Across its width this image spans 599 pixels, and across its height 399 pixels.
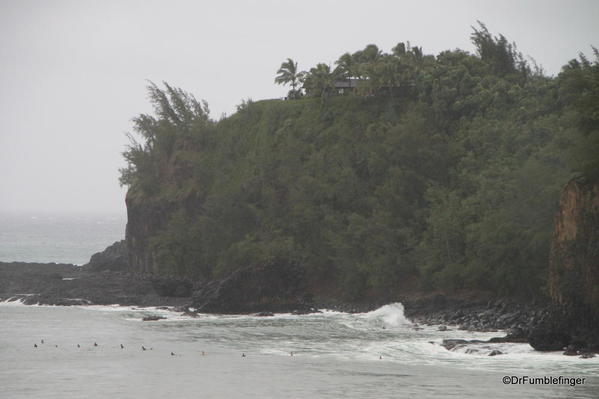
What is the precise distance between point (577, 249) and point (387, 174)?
3669cm

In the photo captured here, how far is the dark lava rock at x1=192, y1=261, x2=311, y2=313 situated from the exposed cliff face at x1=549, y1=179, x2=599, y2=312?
27.6m

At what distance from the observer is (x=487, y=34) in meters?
105

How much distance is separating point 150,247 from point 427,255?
38.7 metres

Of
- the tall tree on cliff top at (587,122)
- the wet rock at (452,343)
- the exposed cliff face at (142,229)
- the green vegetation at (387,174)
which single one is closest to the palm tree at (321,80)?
the green vegetation at (387,174)

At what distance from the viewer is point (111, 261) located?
116 meters

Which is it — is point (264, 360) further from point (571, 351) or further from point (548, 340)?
point (571, 351)

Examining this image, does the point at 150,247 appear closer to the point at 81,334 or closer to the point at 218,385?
the point at 81,334

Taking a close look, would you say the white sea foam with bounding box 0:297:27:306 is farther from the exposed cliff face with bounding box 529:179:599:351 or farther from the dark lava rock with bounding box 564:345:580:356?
the dark lava rock with bounding box 564:345:580:356

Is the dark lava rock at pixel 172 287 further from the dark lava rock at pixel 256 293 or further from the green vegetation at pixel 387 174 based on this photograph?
the dark lava rock at pixel 256 293

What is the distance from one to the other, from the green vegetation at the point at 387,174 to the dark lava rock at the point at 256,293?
510 cm

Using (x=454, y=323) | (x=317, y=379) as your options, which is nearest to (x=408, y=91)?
(x=454, y=323)

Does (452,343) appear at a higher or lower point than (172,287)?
lower

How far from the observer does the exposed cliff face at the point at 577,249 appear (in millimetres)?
48469

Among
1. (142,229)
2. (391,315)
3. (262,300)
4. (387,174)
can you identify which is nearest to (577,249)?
(391,315)
